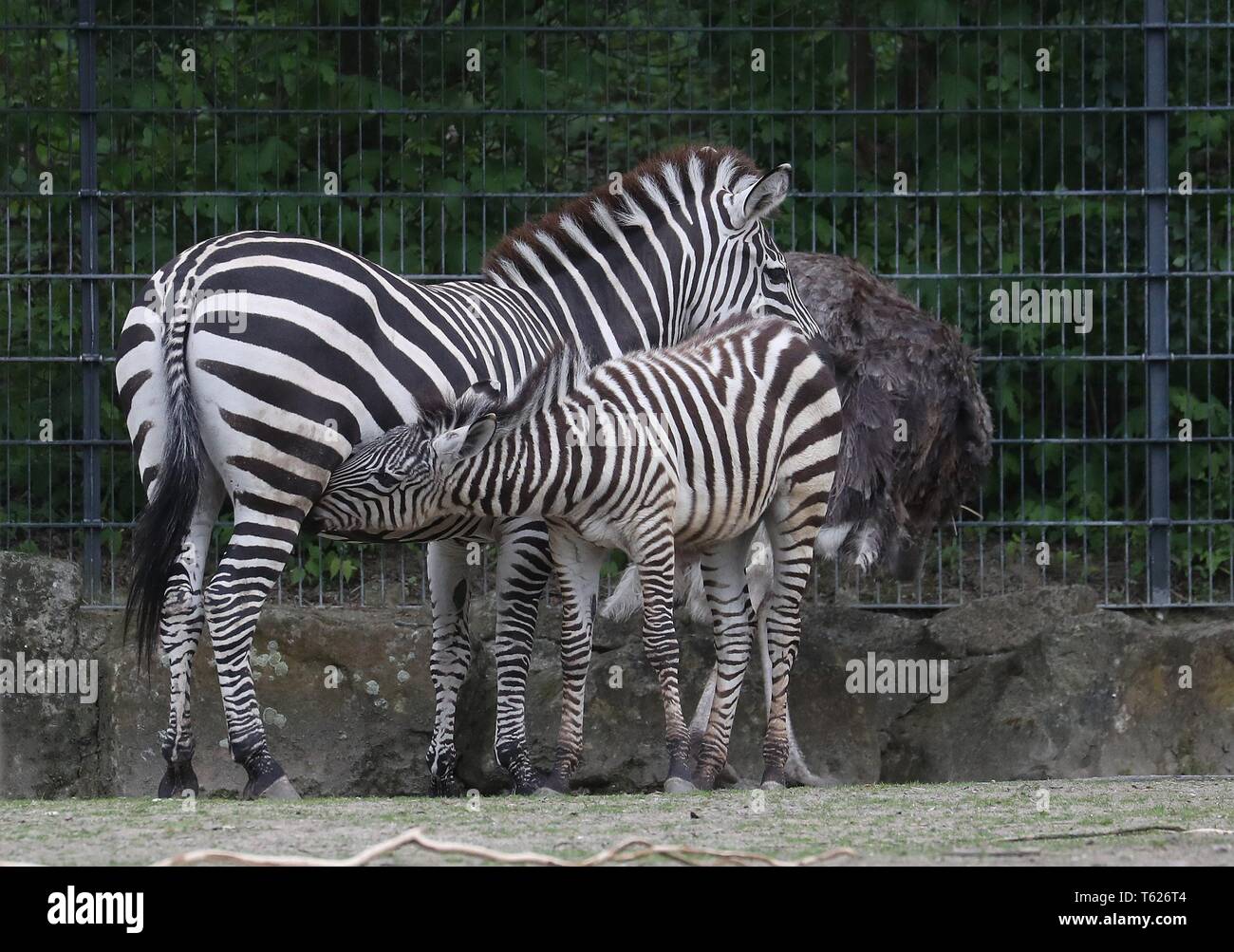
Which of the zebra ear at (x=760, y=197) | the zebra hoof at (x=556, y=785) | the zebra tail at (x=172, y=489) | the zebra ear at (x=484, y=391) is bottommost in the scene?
the zebra hoof at (x=556, y=785)

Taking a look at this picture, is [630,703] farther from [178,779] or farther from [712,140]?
[712,140]

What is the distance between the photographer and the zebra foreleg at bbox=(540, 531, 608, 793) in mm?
7305

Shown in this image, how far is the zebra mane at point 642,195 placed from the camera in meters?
8.32

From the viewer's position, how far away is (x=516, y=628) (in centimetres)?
775

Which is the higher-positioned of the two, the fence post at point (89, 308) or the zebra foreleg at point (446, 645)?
the fence post at point (89, 308)

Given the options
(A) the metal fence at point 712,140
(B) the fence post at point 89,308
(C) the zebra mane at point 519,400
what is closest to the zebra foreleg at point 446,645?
(A) the metal fence at point 712,140

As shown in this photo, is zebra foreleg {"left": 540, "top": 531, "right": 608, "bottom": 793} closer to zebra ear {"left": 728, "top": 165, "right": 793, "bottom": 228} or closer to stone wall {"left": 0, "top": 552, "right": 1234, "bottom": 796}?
stone wall {"left": 0, "top": 552, "right": 1234, "bottom": 796}

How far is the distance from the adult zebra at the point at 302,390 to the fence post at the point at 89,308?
1405mm

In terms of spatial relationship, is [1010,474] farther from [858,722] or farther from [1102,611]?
[858,722]

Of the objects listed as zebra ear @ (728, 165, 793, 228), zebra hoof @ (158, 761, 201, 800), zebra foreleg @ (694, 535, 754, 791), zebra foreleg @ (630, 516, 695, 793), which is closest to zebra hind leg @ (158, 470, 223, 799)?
zebra hoof @ (158, 761, 201, 800)

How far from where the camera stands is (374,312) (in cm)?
731

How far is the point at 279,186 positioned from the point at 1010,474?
4.14m

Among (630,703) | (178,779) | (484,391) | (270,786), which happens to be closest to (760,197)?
(484,391)

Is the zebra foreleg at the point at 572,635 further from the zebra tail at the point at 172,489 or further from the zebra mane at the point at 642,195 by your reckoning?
the zebra mane at the point at 642,195
